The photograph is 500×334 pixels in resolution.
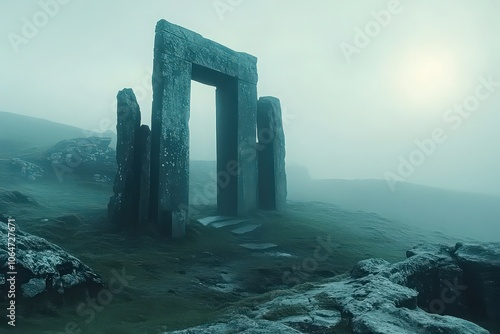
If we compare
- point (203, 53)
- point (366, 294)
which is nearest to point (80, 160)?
point (203, 53)

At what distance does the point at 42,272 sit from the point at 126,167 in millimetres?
6536

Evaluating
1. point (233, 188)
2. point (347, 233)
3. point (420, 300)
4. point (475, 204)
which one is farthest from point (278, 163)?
point (475, 204)

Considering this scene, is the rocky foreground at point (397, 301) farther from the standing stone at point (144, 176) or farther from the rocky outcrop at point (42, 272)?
the standing stone at point (144, 176)

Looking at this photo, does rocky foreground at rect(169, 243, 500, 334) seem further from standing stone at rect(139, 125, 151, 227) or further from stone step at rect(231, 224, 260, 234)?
standing stone at rect(139, 125, 151, 227)

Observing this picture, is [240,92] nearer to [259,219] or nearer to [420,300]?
[259,219]

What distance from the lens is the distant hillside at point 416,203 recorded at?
1208 inches

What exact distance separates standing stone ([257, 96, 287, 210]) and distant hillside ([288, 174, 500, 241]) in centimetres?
1331

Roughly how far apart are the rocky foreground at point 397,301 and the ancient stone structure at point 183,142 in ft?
22.5

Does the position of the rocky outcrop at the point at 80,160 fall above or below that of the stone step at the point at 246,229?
above

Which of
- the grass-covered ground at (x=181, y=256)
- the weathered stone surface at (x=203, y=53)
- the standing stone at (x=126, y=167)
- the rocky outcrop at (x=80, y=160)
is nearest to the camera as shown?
the grass-covered ground at (x=181, y=256)

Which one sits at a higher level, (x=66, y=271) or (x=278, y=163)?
(x=278, y=163)

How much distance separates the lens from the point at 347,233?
49.3 feet

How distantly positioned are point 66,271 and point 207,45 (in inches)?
414

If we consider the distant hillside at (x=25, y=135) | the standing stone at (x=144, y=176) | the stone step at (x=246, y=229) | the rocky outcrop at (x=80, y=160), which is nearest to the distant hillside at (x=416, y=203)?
the stone step at (x=246, y=229)
